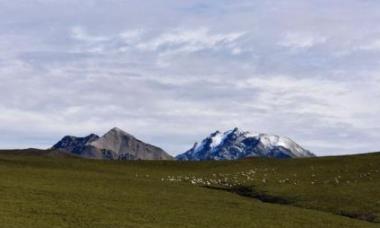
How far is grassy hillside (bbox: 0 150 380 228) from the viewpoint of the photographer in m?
46.6

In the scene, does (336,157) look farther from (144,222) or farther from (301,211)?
(144,222)

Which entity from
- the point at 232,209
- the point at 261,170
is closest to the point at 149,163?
the point at 261,170

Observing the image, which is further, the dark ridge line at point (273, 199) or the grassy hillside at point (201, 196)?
the dark ridge line at point (273, 199)

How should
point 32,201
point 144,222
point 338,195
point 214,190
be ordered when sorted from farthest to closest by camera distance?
point 214,190
point 338,195
point 32,201
point 144,222

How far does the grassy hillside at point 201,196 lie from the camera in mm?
46562

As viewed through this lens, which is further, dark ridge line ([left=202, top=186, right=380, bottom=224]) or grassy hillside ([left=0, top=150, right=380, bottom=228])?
dark ridge line ([left=202, top=186, right=380, bottom=224])

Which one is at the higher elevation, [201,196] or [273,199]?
[201,196]

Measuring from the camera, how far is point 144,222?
4528 cm

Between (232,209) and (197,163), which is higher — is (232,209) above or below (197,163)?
below

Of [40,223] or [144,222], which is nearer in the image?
[40,223]

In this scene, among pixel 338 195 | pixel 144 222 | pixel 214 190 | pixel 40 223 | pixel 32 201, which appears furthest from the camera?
pixel 214 190

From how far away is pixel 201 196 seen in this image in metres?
64.9

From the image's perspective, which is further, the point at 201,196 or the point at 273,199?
the point at 273,199

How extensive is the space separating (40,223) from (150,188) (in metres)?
28.4
